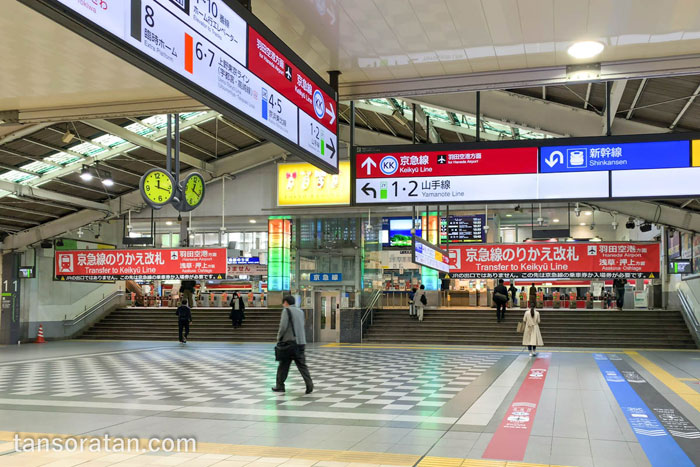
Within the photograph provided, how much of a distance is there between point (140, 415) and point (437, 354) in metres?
10.2

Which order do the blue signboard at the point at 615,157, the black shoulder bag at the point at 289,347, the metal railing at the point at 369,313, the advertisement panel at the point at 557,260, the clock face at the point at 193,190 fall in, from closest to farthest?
the blue signboard at the point at 615,157, the black shoulder bag at the point at 289,347, the clock face at the point at 193,190, the advertisement panel at the point at 557,260, the metal railing at the point at 369,313

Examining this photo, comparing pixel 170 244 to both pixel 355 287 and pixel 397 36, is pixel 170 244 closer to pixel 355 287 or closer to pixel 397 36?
pixel 355 287

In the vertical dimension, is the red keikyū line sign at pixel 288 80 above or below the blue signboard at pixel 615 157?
above

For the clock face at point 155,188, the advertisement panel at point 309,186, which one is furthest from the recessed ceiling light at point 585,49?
the advertisement panel at point 309,186

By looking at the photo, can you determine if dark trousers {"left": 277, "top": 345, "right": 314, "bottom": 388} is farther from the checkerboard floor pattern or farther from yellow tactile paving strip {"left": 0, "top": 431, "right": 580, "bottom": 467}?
yellow tactile paving strip {"left": 0, "top": 431, "right": 580, "bottom": 467}

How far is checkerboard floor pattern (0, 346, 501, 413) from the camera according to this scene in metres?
8.55

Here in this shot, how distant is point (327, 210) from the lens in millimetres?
24141

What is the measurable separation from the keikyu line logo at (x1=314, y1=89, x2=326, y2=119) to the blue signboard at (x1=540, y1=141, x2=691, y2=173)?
2.36 metres

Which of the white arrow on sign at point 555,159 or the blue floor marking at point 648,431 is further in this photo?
the white arrow on sign at point 555,159

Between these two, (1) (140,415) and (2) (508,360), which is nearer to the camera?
(1) (140,415)

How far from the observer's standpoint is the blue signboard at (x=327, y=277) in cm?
2431

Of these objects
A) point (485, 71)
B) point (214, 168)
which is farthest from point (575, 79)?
point (214, 168)

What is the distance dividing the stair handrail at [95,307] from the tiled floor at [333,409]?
37.3 ft

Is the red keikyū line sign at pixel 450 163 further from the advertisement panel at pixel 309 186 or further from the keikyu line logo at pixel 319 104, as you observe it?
the advertisement panel at pixel 309 186
